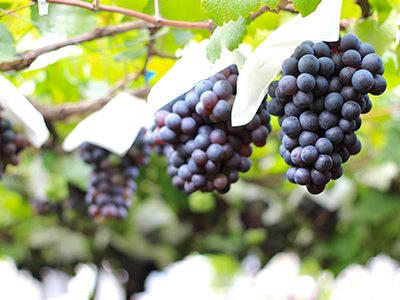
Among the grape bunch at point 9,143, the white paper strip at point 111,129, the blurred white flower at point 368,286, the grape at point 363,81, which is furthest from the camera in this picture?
the blurred white flower at point 368,286

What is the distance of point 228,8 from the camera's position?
464 millimetres

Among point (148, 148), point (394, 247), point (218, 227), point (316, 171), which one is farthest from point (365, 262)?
point (316, 171)

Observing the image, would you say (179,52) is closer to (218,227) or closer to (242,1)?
(242,1)

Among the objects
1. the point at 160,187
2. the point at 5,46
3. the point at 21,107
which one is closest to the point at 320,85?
Answer: the point at 21,107

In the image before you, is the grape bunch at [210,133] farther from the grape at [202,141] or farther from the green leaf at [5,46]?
the green leaf at [5,46]

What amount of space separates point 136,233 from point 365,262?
1.30 meters

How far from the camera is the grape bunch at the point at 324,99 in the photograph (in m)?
0.42

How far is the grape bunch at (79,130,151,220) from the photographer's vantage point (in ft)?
3.12

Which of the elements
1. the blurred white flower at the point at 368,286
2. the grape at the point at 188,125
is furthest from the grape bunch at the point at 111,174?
the blurred white flower at the point at 368,286

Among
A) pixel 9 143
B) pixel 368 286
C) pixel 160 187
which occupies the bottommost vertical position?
pixel 368 286

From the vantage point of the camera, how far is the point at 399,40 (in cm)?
59

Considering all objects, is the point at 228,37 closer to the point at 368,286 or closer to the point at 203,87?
the point at 203,87

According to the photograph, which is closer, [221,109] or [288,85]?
[288,85]

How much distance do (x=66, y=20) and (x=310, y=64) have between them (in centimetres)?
62
